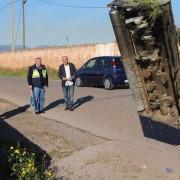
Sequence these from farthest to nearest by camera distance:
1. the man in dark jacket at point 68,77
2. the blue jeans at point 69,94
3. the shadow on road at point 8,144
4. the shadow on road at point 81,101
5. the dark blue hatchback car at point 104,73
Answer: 1. the dark blue hatchback car at point 104,73
2. the shadow on road at point 81,101
3. the blue jeans at point 69,94
4. the man in dark jacket at point 68,77
5. the shadow on road at point 8,144

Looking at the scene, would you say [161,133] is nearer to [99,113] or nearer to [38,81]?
[99,113]

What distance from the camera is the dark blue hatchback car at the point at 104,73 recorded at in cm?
2750

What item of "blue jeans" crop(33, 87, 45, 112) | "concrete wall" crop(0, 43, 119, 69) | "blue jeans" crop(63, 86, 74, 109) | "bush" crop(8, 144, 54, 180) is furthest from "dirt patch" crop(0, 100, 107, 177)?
"concrete wall" crop(0, 43, 119, 69)

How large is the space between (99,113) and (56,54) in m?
30.1

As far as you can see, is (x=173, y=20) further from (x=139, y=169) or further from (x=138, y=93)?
(x=139, y=169)

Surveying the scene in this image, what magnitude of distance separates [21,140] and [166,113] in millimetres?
4650

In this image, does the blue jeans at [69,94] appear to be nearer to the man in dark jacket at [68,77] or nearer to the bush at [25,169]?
the man in dark jacket at [68,77]

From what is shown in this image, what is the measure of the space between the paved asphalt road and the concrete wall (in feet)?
47.1

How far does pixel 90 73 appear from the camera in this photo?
29406 millimetres

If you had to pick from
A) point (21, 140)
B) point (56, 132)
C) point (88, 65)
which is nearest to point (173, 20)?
point (21, 140)

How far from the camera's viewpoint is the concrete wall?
40406mm

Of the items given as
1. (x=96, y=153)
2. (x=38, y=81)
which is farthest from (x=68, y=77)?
(x=96, y=153)

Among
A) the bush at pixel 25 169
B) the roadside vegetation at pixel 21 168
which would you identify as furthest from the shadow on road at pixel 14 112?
the bush at pixel 25 169

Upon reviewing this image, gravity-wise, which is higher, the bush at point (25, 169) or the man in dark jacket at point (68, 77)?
the bush at point (25, 169)
